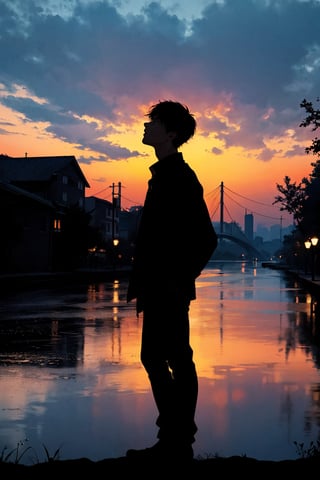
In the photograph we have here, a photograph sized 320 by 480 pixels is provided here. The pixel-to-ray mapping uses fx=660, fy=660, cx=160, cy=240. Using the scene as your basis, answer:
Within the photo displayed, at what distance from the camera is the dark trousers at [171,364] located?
3.79 meters

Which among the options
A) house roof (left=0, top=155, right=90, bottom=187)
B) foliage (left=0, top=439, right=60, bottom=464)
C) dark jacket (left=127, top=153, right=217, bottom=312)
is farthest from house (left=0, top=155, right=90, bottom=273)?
dark jacket (left=127, top=153, right=217, bottom=312)

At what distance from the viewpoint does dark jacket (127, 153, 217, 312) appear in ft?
12.4

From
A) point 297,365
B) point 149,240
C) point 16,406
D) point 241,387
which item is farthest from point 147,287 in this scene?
point 297,365

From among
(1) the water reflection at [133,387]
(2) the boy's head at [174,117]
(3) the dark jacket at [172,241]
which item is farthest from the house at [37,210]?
(3) the dark jacket at [172,241]

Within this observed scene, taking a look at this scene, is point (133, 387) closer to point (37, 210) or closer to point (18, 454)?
point (18, 454)

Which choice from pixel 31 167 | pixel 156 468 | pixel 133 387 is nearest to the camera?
pixel 156 468

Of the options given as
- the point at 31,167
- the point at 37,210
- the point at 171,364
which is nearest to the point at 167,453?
the point at 171,364

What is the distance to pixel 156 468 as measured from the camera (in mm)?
3641

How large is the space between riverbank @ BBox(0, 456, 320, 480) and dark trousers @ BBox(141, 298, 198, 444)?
0.20 meters

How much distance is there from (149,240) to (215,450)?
190 cm

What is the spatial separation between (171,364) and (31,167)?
60.0 metres

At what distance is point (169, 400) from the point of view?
387 centimetres

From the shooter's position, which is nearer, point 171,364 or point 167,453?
point 167,453

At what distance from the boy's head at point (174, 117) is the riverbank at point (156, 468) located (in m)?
1.90
